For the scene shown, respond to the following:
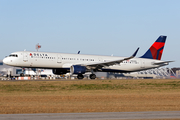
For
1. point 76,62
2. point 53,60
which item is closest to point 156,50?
point 76,62

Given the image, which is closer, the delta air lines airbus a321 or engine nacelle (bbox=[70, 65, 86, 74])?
the delta air lines airbus a321

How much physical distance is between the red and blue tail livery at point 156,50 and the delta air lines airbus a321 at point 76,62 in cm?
67

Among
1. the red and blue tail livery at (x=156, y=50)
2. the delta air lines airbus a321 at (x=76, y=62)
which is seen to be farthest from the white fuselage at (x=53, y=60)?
the red and blue tail livery at (x=156, y=50)

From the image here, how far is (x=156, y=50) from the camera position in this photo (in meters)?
58.8

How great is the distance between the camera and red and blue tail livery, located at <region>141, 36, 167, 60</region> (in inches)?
2293

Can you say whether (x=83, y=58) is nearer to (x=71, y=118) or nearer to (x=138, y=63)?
(x=138, y=63)

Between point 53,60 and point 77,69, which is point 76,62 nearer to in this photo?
point 77,69

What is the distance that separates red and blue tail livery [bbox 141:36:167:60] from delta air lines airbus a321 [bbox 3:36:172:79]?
672 millimetres

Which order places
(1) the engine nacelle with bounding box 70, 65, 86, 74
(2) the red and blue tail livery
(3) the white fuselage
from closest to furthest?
(3) the white fuselage, (1) the engine nacelle with bounding box 70, 65, 86, 74, (2) the red and blue tail livery

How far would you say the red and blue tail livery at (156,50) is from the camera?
58.2 meters

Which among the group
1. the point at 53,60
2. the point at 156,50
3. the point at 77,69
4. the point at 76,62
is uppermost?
the point at 156,50

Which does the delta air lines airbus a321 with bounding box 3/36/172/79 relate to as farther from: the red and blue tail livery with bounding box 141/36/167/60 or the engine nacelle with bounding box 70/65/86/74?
the red and blue tail livery with bounding box 141/36/167/60

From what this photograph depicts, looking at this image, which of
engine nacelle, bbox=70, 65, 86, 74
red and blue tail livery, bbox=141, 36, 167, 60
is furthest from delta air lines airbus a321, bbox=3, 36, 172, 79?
red and blue tail livery, bbox=141, 36, 167, 60

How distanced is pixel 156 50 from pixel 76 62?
60.5ft
